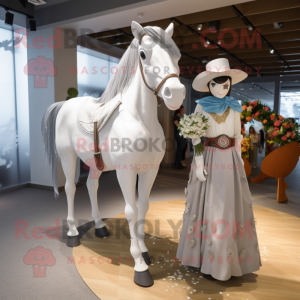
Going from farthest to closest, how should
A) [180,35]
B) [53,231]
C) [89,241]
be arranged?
1. [180,35]
2. [53,231]
3. [89,241]

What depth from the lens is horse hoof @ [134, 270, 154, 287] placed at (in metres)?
1.87

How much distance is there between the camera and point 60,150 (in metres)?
2.51

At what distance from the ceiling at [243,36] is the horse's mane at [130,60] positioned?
2481 mm

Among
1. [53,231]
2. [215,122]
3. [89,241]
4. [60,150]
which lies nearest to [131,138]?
[215,122]

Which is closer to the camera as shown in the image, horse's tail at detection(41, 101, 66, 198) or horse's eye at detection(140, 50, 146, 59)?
horse's eye at detection(140, 50, 146, 59)

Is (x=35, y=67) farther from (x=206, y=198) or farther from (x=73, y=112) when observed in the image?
(x=206, y=198)

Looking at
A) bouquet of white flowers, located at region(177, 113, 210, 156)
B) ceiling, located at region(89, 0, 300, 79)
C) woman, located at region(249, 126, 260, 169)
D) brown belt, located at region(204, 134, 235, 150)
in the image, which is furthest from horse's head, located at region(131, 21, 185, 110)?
woman, located at region(249, 126, 260, 169)

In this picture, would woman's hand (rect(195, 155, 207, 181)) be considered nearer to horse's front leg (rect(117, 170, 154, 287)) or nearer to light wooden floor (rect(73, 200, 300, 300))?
horse's front leg (rect(117, 170, 154, 287))

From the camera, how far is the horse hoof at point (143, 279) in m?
1.87

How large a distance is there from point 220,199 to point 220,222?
6.6 inches

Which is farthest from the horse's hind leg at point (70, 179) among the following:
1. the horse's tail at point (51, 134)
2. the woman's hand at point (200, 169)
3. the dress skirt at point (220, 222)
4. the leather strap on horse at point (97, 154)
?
the woman's hand at point (200, 169)

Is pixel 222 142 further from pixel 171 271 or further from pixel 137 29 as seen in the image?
pixel 171 271

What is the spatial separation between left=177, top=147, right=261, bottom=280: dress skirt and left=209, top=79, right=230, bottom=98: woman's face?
422 millimetres

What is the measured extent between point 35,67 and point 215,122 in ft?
11.8
